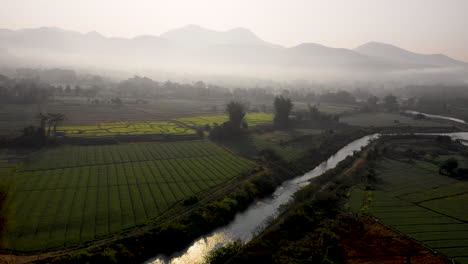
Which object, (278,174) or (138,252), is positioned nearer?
(138,252)

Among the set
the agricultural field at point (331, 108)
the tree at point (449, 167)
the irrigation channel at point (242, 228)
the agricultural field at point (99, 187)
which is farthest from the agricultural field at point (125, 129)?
the agricultural field at point (331, 108)

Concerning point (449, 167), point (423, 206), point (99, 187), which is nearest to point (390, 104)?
point (449, 167)

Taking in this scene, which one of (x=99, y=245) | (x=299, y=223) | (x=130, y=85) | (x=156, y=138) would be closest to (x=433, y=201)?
(x=299, y=223)

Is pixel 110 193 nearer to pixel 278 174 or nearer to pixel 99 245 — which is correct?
pixel 99 245

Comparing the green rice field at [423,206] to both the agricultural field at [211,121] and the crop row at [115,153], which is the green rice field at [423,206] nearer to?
the crop row at [115,153]

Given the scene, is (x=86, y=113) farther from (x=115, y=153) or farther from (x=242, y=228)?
(x=242, y=228)

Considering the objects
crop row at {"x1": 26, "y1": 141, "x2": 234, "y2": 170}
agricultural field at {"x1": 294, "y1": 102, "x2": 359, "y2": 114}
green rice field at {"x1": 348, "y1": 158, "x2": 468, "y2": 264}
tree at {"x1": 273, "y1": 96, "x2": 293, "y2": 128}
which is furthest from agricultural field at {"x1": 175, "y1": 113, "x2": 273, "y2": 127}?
agricultural field at {"x1": 294, "y1": 102, "x2": 359, "y2": 114}

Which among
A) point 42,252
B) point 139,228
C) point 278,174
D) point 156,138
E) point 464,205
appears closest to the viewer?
point 42,252

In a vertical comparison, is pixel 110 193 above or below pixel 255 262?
above
